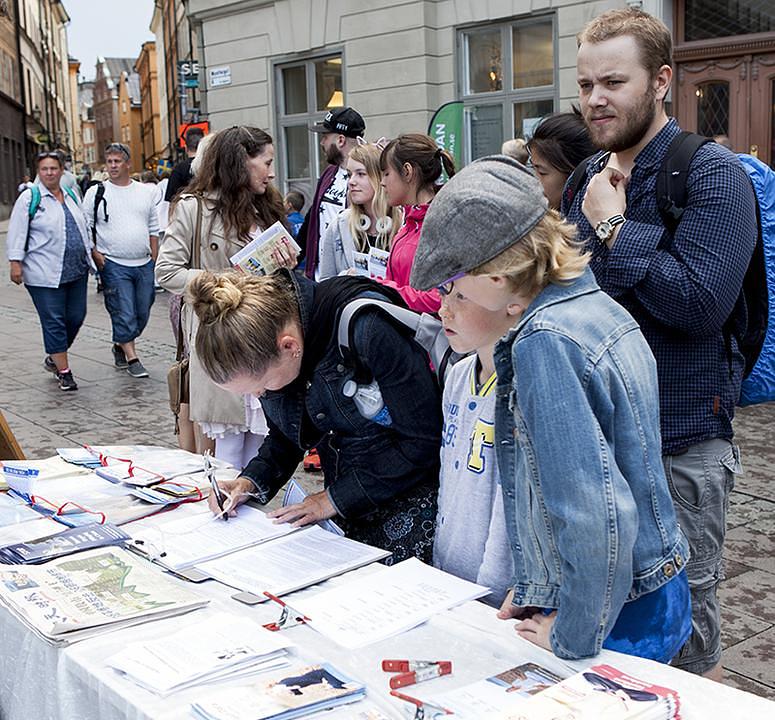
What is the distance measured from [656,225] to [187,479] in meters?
1.60

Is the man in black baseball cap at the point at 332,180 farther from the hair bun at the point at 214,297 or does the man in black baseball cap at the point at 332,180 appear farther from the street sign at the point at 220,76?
the street sign at the point at 220,76

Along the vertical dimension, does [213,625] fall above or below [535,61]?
below

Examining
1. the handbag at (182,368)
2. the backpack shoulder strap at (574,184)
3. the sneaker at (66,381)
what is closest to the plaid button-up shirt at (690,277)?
the backpack shoulder strap at (574,184)

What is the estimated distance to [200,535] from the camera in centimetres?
252

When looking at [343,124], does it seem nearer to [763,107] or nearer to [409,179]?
[409,179]

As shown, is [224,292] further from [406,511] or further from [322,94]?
[322,94]

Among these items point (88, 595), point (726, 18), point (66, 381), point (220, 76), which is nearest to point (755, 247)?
point (88, 595)

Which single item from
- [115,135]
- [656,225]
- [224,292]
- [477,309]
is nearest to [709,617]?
[656,225]

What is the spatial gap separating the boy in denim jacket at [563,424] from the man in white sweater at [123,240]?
22.6 feet

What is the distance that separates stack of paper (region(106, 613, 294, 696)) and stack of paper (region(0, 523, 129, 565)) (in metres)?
0.61

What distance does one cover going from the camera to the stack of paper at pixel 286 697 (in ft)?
5.19

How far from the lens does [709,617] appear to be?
92.8 inches

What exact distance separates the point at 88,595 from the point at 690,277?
4.92 ft

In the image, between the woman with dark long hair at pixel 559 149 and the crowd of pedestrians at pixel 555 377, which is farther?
the woman with dark long hair at pixel 559 149
